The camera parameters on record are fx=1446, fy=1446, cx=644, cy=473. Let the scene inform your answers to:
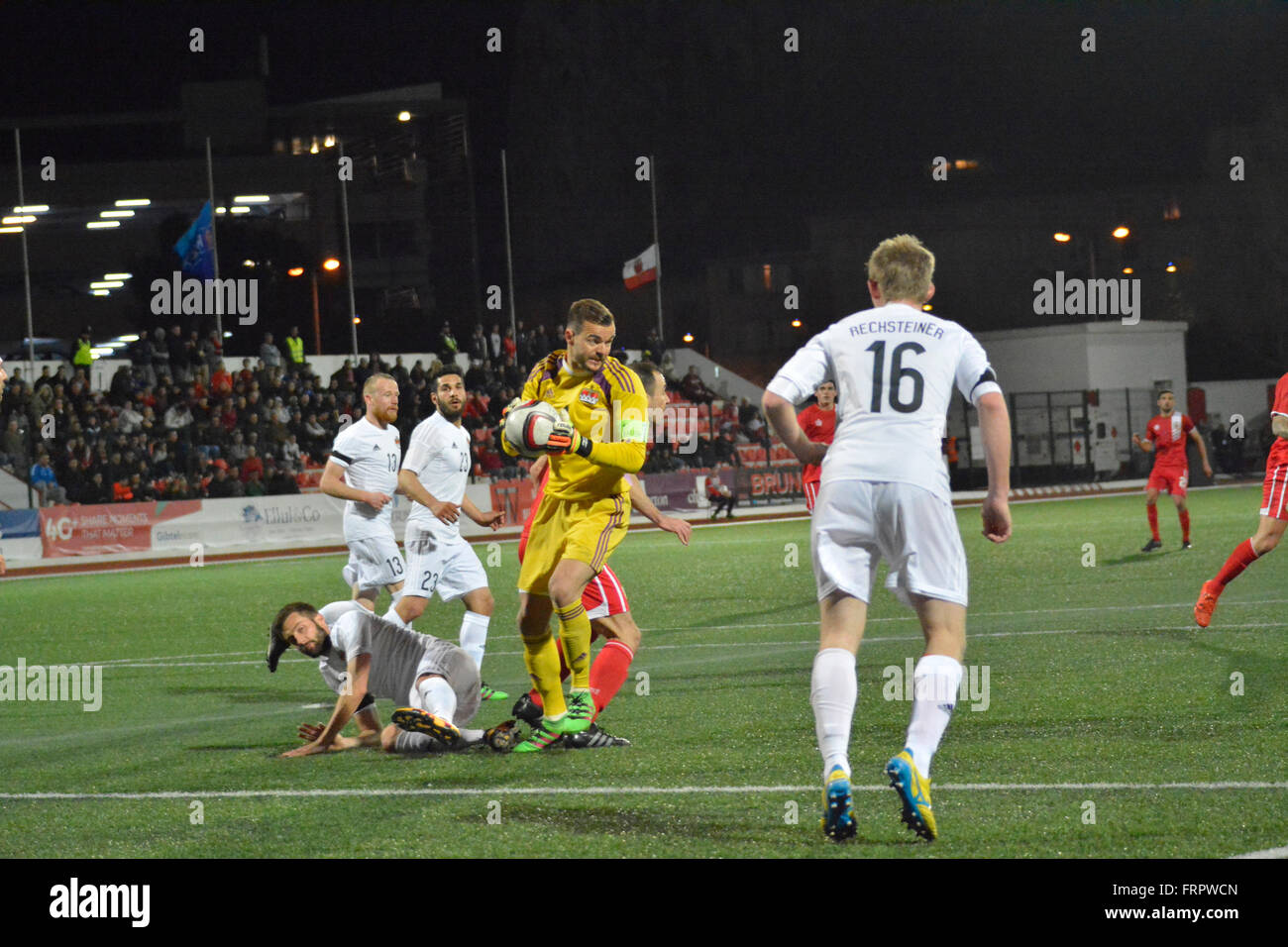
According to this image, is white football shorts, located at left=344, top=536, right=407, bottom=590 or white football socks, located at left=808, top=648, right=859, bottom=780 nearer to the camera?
white football socks, located at left=808, top=648, right=859, bottom=780

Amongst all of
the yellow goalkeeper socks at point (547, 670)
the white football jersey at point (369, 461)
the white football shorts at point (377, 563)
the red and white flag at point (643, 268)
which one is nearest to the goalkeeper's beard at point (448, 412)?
the white football jersey at point (369, 461)

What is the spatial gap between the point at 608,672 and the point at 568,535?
3.10 feet

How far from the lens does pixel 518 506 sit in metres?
30.8

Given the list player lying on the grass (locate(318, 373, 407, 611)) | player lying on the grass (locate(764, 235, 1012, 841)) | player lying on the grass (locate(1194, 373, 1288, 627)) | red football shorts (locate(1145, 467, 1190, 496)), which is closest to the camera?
player lying on the grass (locate(764, 235, 1012, 841))

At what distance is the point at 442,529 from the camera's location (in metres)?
10.1

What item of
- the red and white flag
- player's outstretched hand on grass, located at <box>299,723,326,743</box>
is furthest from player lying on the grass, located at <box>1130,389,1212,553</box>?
the red and white flag

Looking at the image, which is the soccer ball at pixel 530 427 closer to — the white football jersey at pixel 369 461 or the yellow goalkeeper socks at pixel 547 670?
the yellow goalkeeper socks at pixel 547 670

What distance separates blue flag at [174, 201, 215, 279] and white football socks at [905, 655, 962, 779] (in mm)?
32416

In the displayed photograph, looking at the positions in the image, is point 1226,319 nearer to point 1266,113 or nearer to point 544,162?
point 1266,113

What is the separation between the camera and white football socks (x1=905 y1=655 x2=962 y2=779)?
200 inches

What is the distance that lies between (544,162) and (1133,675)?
5224 cm

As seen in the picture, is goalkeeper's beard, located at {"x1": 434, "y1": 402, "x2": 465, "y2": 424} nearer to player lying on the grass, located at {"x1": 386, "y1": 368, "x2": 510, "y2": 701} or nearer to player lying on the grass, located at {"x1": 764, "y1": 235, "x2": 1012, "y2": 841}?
player lying on the grass, located at {"x1": 386, "y1": 368, "x2": 510, "y2": 701}

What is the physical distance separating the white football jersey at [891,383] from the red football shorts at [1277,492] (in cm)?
634

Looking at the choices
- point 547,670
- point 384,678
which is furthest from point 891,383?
point 384,678
